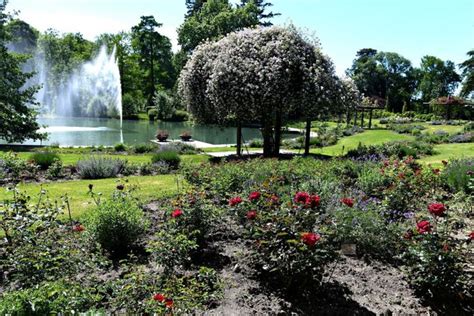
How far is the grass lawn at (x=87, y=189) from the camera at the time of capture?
7.11m

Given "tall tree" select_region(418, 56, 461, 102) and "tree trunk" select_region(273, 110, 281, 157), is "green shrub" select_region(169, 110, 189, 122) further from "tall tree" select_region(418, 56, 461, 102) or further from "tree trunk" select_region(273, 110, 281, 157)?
"tall tree" select_region(418, 56, 461, 102)

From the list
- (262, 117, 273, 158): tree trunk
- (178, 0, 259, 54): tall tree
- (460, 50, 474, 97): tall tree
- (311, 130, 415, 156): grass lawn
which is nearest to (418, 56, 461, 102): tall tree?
(460, 50, 474, 97): tall tree

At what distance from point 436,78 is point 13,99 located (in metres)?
65.6

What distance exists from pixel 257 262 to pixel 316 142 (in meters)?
17.4

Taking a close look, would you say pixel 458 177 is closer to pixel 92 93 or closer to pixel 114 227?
pixel 114 227

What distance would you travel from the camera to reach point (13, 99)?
13062 millimetres

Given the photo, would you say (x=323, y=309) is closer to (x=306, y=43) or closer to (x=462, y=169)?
(x=462, y=169)

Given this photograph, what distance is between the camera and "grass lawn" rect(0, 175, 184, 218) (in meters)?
7.11

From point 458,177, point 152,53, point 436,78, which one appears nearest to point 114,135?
point 458,177

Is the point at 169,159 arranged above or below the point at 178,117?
below

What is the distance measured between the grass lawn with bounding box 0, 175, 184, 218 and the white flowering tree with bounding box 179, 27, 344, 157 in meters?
3.79

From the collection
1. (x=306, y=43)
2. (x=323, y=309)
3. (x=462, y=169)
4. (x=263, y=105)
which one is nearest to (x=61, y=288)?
(x=323, y=309)

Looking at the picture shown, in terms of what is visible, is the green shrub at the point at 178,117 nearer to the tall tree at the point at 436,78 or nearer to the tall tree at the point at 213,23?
the tall tree at the point at 213,23

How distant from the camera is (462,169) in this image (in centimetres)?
754
